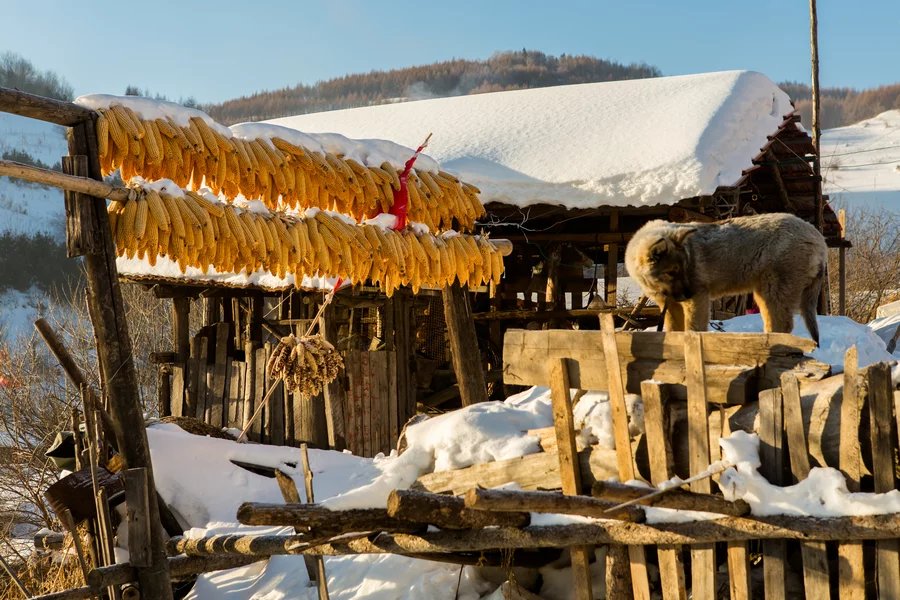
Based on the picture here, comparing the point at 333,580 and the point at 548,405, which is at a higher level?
the point at 548,405

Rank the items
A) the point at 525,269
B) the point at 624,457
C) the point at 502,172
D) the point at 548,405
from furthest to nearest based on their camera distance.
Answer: the point at 525,269 < the point at 502,172 < the point at 548,405 < the point at 624,457

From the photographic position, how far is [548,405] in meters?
6.97

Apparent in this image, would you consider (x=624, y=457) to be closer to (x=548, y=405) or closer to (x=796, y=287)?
(x=548, y=405)

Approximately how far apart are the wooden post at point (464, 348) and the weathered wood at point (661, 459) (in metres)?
3.57

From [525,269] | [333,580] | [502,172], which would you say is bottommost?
[333,580]

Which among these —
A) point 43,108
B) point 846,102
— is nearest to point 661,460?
point 43,108

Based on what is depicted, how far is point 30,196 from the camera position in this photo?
2454 inches

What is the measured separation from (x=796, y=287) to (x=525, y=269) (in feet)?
26.2

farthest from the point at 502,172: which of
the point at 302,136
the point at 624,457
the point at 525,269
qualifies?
the point at 624,457

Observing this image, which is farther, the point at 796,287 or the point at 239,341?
the point at 239,341

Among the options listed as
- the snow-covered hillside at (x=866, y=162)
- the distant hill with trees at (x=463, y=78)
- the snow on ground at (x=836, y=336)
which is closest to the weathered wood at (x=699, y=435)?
the snow on ground at (x=836, y=336)

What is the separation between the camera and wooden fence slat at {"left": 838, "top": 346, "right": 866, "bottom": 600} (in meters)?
4.80

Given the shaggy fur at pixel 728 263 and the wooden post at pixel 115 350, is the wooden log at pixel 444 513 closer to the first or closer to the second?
the wooden post at pixel 115 350

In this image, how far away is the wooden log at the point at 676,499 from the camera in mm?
4789
